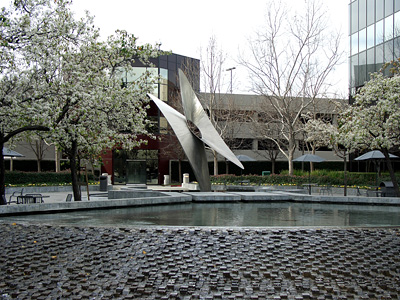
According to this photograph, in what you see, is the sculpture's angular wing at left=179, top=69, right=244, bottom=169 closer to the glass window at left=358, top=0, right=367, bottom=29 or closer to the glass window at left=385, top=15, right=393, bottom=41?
the glass window at left=385, top=15, right=393, bottom=41

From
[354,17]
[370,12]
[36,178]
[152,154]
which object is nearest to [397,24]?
[370,12]

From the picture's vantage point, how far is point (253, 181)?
28547mm

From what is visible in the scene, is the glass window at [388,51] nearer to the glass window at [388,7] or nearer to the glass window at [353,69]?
the glass window at [388,7]

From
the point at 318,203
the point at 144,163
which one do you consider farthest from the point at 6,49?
the point at 144,163

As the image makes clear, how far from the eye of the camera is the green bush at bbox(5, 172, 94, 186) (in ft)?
84.5

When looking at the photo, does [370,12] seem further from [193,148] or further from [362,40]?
[193,148]

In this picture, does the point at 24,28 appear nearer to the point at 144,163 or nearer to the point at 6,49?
the point at 6,49

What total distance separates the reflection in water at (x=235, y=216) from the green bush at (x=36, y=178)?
52.5 ft

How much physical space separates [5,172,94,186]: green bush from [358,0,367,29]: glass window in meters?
24.4

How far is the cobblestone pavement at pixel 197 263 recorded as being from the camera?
232 inches

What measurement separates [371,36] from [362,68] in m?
2.37

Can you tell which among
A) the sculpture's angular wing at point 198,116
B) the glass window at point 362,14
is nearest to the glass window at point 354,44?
the glass window at point 362,14

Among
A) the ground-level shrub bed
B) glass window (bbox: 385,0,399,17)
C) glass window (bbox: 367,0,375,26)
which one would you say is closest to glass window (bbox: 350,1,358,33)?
glass window (bbox: 367,0,375,26)

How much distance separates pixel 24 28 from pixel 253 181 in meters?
19.8
